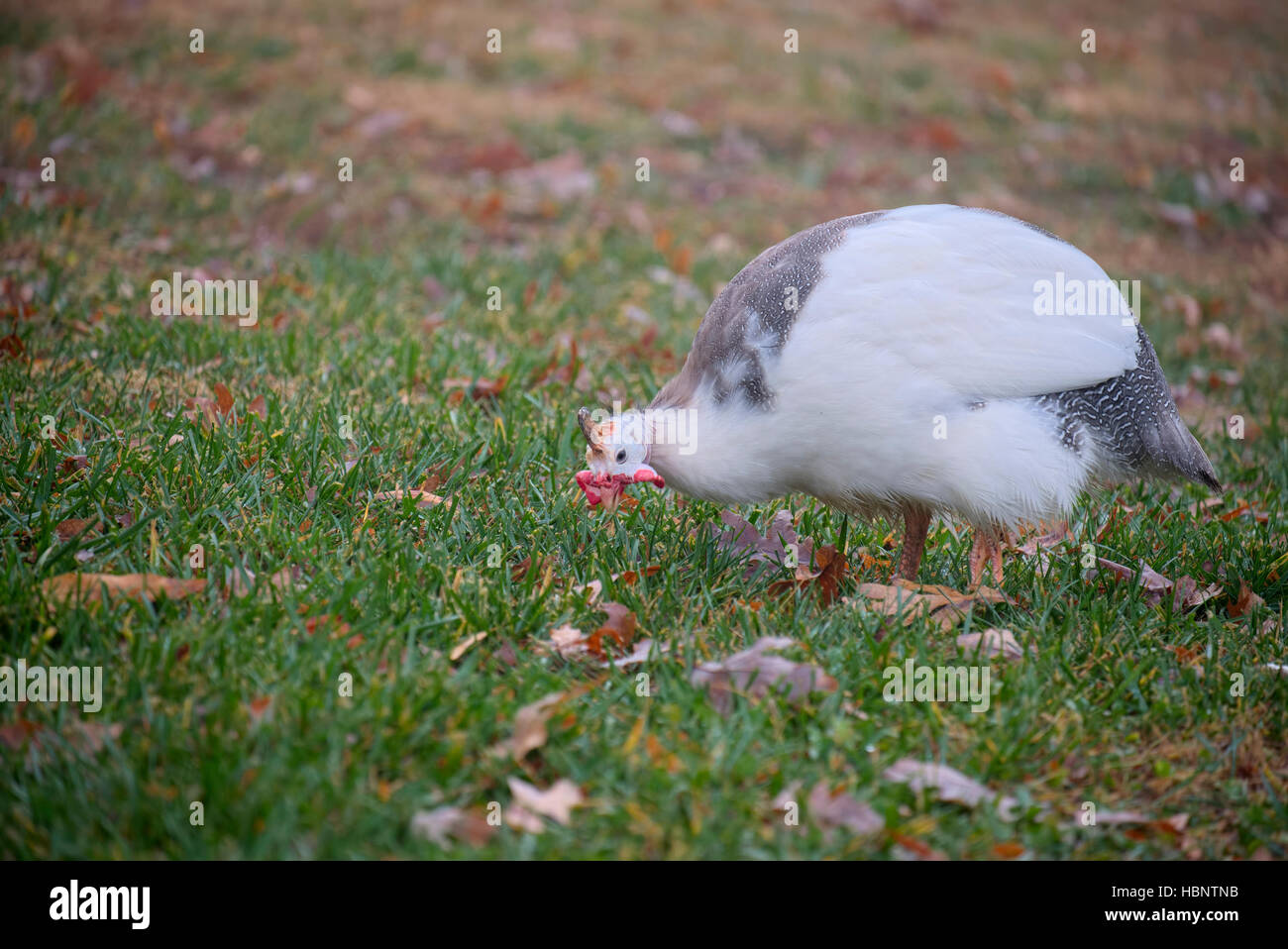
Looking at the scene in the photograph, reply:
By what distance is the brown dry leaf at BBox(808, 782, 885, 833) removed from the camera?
8.59 ft

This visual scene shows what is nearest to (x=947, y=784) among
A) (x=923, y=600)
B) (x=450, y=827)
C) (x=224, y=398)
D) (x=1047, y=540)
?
(x=923, y=600)

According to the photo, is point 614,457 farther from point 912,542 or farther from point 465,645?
point 912,542

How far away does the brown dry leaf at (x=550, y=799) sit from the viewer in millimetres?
2553

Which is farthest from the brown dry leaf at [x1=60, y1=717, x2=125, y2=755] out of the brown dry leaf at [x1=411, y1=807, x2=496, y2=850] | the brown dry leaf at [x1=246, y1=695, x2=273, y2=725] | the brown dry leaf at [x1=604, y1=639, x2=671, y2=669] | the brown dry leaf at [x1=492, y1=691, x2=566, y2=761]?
the brown dry leaf at [x1=604, y1=639, x2=671, y2=669]

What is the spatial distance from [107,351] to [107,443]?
1.09 meters

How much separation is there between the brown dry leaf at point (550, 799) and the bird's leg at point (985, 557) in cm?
171

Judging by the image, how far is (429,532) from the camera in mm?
3691

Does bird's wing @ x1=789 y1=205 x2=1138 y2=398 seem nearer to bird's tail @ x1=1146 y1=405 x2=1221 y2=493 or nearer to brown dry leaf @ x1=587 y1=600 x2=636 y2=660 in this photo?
bird's tail @ x1=1146 y1=405 x2=1221 y2=493

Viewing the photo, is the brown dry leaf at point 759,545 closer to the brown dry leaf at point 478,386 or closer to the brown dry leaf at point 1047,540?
the brown dry leaf at point 1047,540

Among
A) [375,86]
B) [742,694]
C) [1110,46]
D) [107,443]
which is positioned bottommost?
[742,694]

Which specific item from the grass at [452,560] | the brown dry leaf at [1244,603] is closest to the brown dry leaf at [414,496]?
the grass at [452,560]

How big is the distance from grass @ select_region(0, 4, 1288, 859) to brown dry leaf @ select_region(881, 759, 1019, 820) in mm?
36

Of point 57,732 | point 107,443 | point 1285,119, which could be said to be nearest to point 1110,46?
point 1285,119

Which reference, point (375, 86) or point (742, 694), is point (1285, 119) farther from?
point (742, 694)
